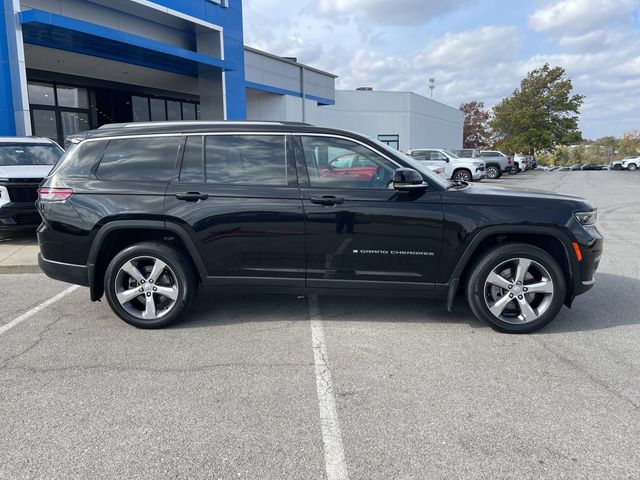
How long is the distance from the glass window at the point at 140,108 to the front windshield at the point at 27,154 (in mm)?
13945

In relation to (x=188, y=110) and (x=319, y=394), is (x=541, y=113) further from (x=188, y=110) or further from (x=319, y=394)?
(x=319, y=394)

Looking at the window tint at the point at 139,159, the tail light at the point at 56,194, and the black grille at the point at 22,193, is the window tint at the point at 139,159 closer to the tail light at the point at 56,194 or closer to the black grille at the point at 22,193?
the tail light at the point at 56,194

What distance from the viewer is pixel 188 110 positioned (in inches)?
1022

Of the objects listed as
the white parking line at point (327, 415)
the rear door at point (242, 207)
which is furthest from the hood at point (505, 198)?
the white parking line at point (327, 415)

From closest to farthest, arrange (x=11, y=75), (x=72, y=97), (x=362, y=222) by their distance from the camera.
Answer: (x=362, y=222), (x=11, y=75), (x=72, y=97)

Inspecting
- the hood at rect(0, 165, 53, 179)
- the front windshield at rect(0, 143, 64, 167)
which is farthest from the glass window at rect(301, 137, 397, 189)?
the front windshield at rect(0, 143, 64, 167)

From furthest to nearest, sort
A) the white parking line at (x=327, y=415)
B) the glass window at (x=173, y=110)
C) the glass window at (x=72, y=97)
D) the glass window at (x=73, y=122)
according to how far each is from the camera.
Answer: the glass window at (x=173, y=110) → the glass window at (x=73, y=122) → the glass window at (x=72, y=97) → the white parking line at (x=327, y=415)

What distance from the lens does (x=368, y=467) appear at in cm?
253

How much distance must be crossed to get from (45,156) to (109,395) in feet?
25.8

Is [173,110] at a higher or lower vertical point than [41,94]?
higher

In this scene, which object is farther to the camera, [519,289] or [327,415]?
[519,289]

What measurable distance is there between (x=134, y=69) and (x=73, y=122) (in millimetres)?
4045

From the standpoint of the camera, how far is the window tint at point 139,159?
4473 mm

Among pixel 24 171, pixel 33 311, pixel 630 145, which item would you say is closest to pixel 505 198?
pixel 33 311
